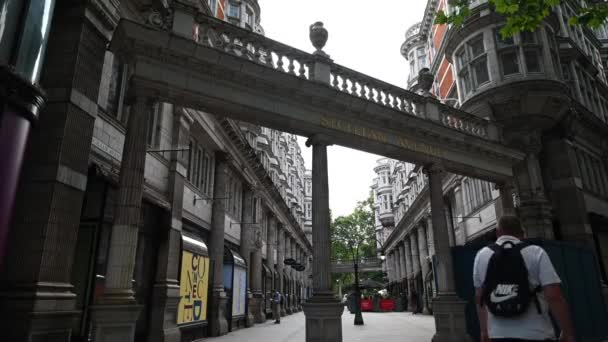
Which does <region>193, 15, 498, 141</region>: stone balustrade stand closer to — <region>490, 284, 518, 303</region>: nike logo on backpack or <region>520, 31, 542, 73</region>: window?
<region>520, 31, 542, 73</region>: window

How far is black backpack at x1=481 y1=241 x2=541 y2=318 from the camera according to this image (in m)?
3.71

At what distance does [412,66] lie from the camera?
44438mm

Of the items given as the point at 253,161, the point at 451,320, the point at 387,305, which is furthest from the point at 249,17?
the point at 387,305

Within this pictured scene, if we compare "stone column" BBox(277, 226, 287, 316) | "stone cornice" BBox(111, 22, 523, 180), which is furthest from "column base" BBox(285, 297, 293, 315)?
"stone cornice" BBox(111, 22, 523, 180)

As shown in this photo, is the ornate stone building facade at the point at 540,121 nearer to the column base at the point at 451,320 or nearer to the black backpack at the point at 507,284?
the column base at the point at 451,320

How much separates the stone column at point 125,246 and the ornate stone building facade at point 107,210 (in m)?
0.02

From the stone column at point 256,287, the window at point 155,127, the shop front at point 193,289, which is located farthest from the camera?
the stone column at point 256,287

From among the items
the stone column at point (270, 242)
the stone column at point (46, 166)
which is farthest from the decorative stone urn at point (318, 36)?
the stone column at point (270, 242)

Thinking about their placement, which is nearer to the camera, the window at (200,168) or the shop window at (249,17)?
the window at (200,168)

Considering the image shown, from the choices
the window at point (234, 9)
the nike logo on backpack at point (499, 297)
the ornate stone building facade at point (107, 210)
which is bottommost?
the nike logo on backpack at point (499, 297)

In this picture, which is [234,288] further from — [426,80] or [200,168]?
[426,80]

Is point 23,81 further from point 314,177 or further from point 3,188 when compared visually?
point 314,177

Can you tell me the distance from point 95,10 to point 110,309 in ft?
23.5

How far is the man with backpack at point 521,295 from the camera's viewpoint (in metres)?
3.63
